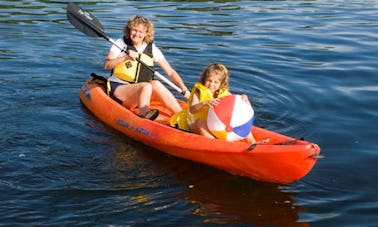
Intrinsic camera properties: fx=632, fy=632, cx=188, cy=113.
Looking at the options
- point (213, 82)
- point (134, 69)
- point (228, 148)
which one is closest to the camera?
point (228, 148)

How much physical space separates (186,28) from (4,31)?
345cm

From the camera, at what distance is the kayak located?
5.24 meters

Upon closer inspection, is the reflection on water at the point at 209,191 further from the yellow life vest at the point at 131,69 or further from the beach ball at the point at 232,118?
the yellow life vest at the point at 131,69

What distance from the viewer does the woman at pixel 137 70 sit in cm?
707

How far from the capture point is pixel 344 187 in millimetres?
5480

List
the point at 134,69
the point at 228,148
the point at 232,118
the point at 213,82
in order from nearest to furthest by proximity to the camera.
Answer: the point at 228,148 < the point at 232,118 < the point at 213,82 < the point at 134,69

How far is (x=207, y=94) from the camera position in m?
5.98

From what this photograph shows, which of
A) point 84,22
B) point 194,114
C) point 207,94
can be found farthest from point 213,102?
point 84,22

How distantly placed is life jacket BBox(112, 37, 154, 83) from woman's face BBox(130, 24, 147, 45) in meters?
0.11

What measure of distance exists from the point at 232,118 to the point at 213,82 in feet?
1.35

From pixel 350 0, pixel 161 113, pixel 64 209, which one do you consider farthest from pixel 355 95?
pixel 350 0

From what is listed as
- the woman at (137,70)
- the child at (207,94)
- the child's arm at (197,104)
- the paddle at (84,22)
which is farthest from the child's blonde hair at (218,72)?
the paddle at (84,22)

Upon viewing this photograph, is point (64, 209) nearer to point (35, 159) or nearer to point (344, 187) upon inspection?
point (35, 159)

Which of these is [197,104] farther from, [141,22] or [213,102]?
[141,22]
